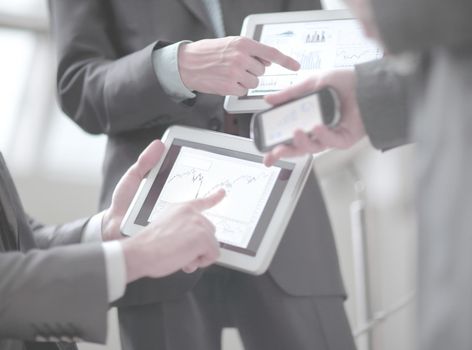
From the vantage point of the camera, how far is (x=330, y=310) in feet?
3.89

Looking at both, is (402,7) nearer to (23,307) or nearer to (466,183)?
(466,183)

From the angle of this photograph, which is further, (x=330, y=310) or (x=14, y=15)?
(x=14, y=15)

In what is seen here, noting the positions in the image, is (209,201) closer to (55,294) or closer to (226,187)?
(226,187)

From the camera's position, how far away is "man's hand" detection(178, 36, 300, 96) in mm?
1108

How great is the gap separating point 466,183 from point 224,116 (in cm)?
62

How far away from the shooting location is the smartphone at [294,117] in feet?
2.96

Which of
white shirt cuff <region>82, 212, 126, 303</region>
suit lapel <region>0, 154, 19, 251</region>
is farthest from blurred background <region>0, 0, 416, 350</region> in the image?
white shirt cuff <region>82, 212, 126, 303</region>

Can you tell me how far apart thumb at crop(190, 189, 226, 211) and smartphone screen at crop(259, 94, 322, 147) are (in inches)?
5.2

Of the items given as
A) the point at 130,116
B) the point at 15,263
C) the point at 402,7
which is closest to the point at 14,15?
the point at 130,116

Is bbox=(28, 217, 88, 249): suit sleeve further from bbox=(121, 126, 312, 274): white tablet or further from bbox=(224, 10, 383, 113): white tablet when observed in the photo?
bbox=(224, 10, 383, 113): white tablet

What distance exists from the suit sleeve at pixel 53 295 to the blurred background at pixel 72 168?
1120mm

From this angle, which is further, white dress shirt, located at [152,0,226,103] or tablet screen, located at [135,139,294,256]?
white dress shirt, located at [152,0,226,103]

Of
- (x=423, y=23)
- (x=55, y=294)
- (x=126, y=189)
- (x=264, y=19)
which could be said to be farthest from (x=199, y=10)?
(x=423, y=23)

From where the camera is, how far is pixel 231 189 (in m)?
1.08
